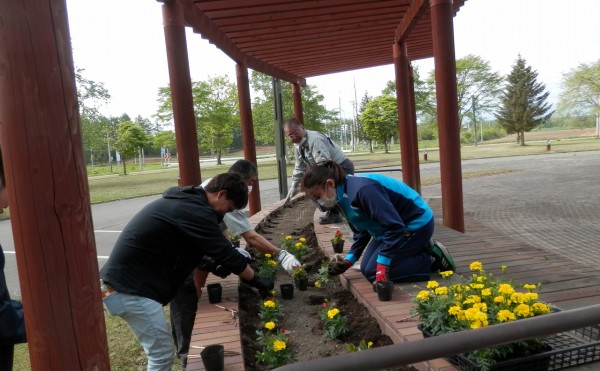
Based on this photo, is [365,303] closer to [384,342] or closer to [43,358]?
[384,342]

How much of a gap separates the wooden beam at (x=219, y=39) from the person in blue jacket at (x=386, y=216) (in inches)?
93.1

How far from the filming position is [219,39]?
20.6ft

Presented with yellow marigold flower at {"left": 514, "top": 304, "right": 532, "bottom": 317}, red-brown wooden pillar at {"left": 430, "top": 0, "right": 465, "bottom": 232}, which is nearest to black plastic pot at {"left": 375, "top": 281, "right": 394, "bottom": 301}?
yellow marigold flower at {"left": 514, "top": 304, "right": 532, "bottom": 317}

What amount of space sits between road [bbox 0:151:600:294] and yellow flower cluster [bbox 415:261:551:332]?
141 inches

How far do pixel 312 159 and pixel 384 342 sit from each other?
11.6 feet

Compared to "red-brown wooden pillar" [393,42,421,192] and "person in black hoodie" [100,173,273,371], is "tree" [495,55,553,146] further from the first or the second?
"person in black hoodie" [100,173,273,371]

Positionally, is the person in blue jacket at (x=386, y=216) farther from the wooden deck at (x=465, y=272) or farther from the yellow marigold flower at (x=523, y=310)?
the yellow marigold flower at (x=523, y=310)

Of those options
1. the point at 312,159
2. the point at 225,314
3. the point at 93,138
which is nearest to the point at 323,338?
the point at 225,314

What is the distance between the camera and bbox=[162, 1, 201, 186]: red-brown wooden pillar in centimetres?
421

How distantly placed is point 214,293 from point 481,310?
79.3 inches

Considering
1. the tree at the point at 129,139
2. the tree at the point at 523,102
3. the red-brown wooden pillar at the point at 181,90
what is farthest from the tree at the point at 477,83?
the red-brown wooden pillar at the point at 181,90

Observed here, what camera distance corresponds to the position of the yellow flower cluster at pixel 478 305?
2047mm

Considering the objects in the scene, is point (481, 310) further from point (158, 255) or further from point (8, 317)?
point (8, 317)

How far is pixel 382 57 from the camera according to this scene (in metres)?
10.4
